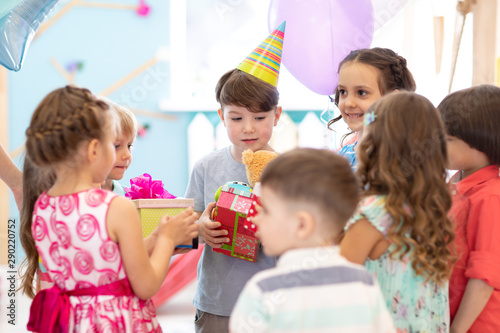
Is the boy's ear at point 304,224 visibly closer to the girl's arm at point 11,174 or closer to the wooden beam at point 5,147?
the girl's arm at point 11,174

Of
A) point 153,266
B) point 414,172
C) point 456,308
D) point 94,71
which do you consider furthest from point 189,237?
point 94,71

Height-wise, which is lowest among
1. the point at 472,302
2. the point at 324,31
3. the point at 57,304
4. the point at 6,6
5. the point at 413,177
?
the point at 472,302

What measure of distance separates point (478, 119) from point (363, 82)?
1.11 feet

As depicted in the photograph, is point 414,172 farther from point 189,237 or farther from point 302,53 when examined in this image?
point 302,53

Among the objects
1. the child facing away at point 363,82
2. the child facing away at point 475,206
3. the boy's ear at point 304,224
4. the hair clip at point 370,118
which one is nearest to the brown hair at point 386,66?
the child facing away at point 363,82

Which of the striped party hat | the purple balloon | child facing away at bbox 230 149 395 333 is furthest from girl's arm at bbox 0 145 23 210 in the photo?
the purple balloon

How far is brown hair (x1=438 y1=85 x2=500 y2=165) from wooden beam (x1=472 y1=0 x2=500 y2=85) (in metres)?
1.36

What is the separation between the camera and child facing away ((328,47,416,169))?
5.01 feet

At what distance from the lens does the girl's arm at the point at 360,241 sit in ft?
3.61

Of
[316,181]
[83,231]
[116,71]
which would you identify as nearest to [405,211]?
[316,181]

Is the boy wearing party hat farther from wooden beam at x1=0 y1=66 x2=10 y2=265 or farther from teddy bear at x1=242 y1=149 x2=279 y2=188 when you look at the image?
wooden beam at x1=0 y1=66 x2=10 y2=265

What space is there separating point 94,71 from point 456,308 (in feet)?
9.67

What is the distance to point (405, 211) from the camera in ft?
3.58

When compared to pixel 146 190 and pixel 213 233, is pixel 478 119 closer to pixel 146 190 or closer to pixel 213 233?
pixel 213 233
